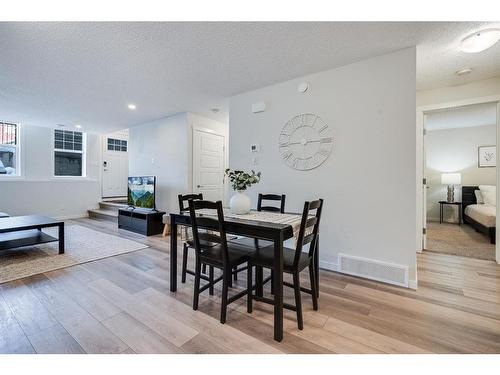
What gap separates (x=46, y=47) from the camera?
92.2 inches

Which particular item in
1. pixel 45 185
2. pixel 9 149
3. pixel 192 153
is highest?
pixel 9 149

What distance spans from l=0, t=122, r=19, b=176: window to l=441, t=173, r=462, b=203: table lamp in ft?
33.1

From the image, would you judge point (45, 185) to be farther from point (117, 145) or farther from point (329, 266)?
point (329, 266)

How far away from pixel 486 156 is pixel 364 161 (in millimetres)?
5022

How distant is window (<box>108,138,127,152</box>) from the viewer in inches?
280

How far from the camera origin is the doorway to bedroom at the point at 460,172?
15.4 feet

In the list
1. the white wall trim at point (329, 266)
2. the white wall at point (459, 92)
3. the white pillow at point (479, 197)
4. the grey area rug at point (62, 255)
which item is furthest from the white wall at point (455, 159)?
the grey area rug at point (62, 255)

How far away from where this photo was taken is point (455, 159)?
5.77 metres

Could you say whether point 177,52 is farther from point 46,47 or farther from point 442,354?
point 442,354

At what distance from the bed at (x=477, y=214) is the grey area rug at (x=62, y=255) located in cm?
560

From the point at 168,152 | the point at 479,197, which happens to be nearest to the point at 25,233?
the point at 168,152

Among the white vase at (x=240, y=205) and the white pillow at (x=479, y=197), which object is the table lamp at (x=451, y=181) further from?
the white vase at (x=240, y=205)
